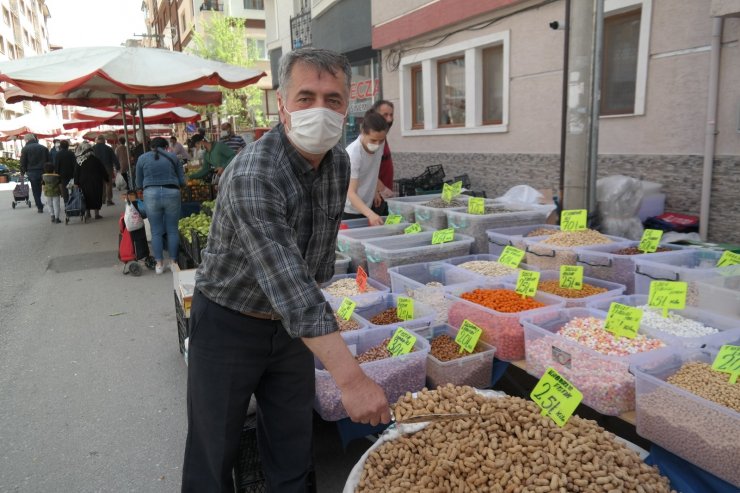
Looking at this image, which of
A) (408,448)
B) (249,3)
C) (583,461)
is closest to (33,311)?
(408,448)

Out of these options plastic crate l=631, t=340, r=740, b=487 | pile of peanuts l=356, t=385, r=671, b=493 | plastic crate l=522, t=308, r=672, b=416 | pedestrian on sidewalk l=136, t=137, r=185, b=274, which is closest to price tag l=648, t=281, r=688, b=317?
plastic crate l=522, t=308, r=672, b=416

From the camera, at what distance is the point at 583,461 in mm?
1898

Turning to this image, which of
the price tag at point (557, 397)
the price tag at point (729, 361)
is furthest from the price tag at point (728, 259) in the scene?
the price tag at point (557, 397)

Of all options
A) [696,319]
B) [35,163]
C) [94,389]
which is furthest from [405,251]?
[35,163]

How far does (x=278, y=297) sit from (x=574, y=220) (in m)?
3.10

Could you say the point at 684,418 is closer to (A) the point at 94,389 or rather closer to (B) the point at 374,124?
(B) the point at 374,124

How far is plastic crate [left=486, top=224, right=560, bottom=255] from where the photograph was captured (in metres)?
4.06

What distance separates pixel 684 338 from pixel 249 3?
1502 inches

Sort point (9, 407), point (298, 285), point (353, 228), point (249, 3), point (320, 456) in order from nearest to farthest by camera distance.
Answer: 1. point (298, 285)
2. point (320, 456)
3. point (9, 407)
4. point (353, 228)
5. point (249, 3)

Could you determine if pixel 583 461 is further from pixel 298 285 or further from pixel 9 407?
pixel 9 407

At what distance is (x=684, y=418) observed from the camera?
198 cm

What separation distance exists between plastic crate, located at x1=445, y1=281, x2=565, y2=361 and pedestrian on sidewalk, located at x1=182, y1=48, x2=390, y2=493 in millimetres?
1109

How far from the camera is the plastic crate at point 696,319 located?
2.40 m

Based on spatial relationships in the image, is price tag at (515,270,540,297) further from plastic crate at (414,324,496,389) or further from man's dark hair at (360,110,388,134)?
man's dark hair at (360,110,388,134)
